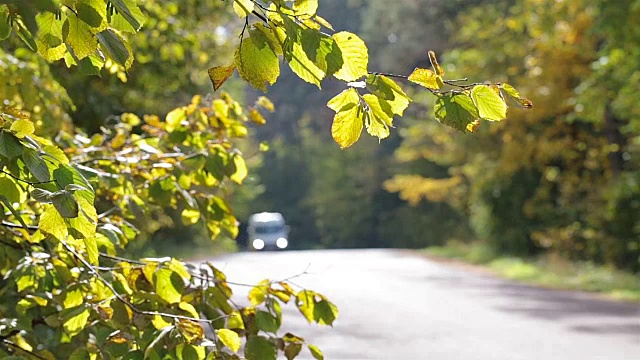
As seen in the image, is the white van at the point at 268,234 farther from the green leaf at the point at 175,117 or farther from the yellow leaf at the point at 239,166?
the yellow leaf at the point at 239,166

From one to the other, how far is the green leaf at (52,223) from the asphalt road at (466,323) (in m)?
7.16

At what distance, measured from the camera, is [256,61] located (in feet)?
8.39

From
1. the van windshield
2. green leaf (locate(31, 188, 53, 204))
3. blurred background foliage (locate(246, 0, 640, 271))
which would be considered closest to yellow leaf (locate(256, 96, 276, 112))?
green leaf (locate(31, 188, 53, 204))

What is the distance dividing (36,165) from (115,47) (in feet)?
0.99

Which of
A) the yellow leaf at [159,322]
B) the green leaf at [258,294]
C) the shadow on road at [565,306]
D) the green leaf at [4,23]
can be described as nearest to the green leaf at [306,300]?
the green leaf at [258,294]

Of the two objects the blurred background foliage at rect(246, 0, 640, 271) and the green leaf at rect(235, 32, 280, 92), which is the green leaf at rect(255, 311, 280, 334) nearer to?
the green leaf at rect(235, 32, 280, 92)

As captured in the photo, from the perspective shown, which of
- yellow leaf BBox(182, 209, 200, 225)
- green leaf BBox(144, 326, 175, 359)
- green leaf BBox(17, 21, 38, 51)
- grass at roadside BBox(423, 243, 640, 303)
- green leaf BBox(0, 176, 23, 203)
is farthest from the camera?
grass at roadside BBox(423, 243, 640, 303)

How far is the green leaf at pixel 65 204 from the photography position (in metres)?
2.48

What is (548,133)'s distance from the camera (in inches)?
1207

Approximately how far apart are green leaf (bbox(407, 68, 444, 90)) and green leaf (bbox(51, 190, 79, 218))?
2.45ft

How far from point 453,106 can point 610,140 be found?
88.4 feet

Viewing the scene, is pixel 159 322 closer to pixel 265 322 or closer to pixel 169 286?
pixel 169 286

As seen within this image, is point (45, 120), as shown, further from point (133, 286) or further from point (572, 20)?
point (572, 20)

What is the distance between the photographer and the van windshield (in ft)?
215
